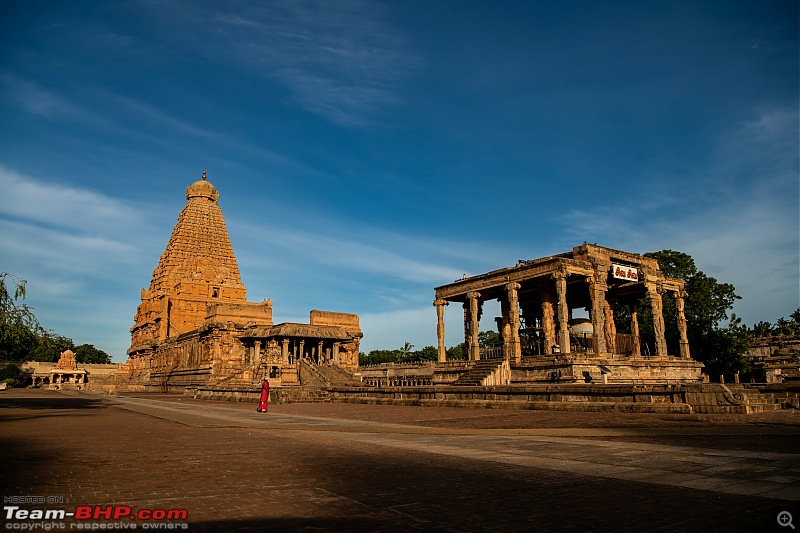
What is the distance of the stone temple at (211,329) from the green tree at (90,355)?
65010 mm

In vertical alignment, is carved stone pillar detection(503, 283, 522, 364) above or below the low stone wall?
above

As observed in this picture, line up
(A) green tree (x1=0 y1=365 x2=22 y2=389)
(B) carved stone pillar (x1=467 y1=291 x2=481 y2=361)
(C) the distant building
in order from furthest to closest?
(A) green tree (x1=0 y1=365 x2=22 y2=389) → (B) carved stone pillar (x1=467 y1=291 x2=481 y2=361) → (C) the distant building

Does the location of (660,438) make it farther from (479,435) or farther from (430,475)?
(430,475)

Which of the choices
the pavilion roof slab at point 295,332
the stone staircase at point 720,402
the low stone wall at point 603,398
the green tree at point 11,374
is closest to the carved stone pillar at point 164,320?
the pavilion roof slab at point 295,332

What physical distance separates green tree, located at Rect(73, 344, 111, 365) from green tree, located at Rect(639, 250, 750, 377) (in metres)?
152

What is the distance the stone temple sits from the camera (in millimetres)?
55031

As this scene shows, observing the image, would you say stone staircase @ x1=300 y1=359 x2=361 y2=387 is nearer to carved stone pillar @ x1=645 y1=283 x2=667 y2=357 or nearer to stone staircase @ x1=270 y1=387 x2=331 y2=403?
stone staircase @ x1=270 y1=387 x2=331 y2=403

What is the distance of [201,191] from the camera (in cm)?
9469

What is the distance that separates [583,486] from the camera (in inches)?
267

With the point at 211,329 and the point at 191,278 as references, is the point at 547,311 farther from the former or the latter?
the point at 191,278

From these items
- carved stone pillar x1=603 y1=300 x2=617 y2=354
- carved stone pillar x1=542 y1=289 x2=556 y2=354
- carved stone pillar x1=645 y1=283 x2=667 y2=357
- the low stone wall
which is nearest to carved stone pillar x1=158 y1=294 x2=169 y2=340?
carved stone pillar x1=542 y1=289 x2=556 y2=354

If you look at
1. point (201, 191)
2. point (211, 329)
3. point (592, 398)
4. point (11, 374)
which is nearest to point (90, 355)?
point (11, 374)

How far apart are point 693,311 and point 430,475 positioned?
50.7m

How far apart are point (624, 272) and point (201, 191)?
260 ft
